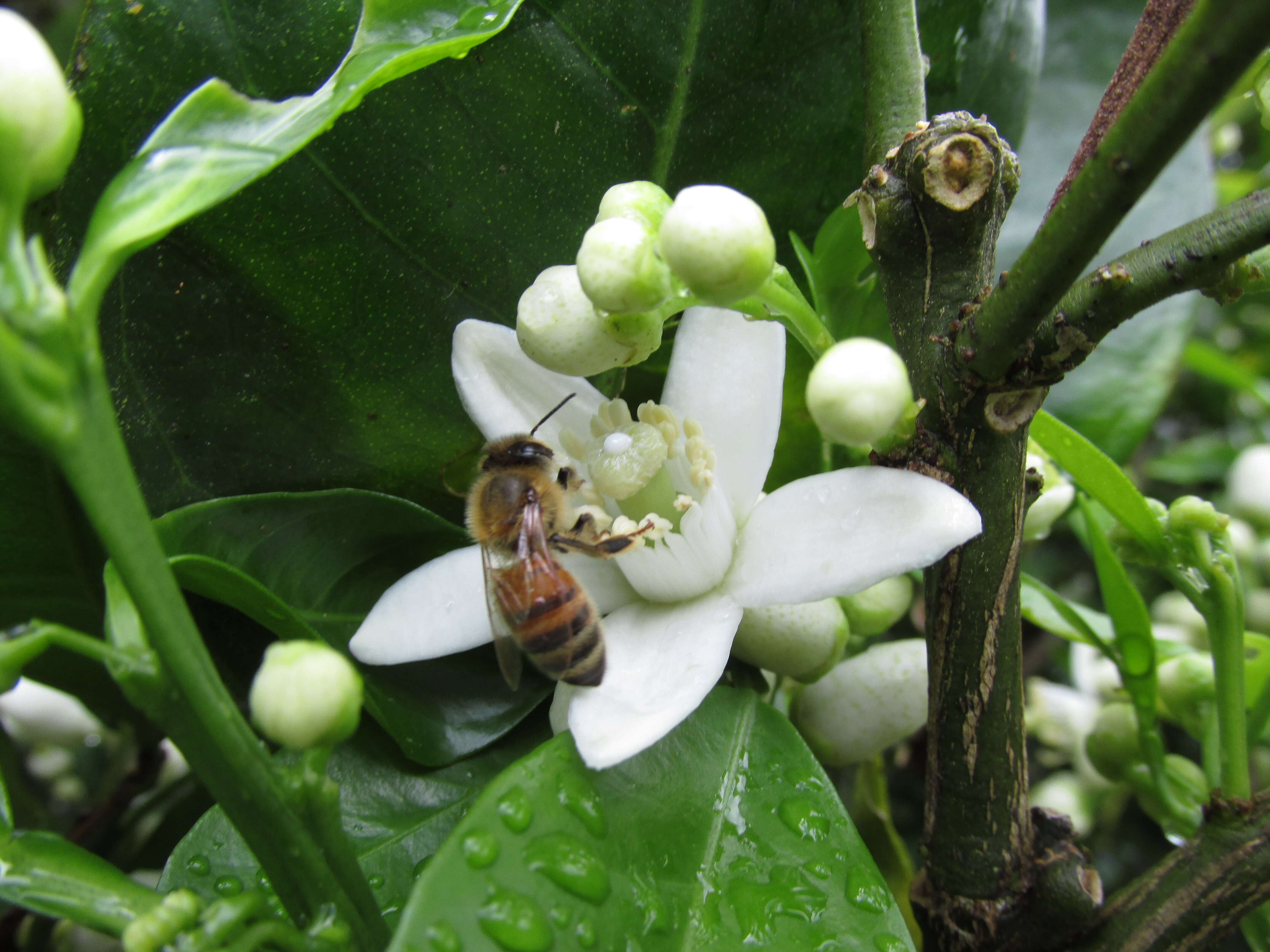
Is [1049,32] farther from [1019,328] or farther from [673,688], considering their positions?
[673,688]

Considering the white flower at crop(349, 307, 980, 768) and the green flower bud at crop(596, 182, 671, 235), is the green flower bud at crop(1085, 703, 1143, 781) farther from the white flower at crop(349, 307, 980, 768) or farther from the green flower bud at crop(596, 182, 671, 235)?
the green flower bud at crop(596, 182, 671, 235)

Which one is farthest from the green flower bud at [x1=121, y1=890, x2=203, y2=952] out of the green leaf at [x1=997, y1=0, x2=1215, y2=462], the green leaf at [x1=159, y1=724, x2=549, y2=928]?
the green leaf at [x1=997, y1=0, x2=1215, y2=462]

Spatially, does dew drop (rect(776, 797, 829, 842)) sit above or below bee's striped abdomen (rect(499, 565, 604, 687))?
below

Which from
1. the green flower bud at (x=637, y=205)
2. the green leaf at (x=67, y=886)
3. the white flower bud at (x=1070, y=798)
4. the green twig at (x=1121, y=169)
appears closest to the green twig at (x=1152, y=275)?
the green twig at (x=1121, y=169)

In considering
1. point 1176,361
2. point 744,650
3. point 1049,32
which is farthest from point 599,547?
point 1049,32

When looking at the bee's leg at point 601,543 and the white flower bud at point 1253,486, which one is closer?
the bee's leg at point 601,543

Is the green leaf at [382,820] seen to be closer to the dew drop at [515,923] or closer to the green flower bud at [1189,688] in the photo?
the dew drop at [515,923]
